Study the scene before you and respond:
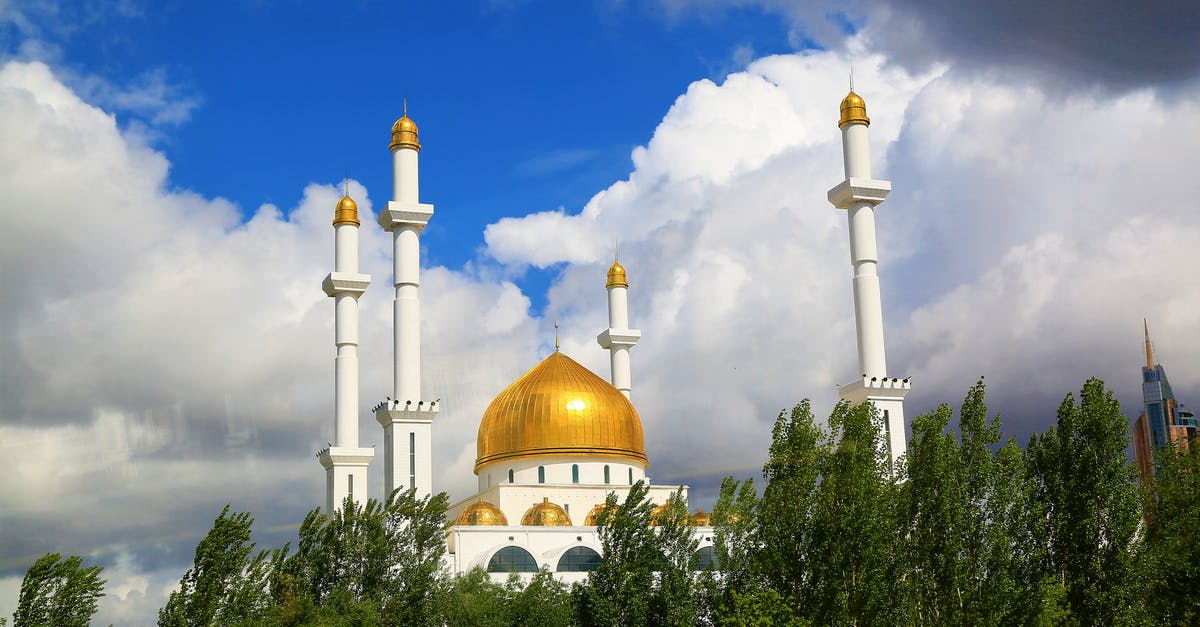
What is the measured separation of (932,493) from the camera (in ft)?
91.9

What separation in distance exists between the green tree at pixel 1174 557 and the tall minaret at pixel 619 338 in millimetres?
28480

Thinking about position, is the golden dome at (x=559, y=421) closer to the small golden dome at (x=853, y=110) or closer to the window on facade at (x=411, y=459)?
the window on facade at (x=411, y=459)

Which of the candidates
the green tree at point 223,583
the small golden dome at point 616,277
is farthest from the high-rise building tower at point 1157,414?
the green tree at point 223,583

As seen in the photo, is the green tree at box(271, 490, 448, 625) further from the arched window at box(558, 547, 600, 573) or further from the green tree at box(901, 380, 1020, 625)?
the green tree at box(901, 380, 1020, 625)

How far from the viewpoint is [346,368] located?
153 ft

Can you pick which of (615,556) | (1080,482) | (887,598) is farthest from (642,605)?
(1080,482)

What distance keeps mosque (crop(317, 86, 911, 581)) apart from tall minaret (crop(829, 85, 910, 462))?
0.15 ft

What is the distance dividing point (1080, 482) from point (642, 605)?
1106 cm

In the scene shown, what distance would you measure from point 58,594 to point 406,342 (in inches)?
651

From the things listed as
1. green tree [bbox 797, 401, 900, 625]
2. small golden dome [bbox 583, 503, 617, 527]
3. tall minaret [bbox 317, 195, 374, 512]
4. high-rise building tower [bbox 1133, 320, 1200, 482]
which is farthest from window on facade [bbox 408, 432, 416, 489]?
high-rise building tower [bbox 1133, 320, 1200, 482]

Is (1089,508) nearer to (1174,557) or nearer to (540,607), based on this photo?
(1174,557)

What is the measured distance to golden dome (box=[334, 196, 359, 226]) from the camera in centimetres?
4884

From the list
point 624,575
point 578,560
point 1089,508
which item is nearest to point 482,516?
point 578,560

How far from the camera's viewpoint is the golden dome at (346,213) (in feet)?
160
